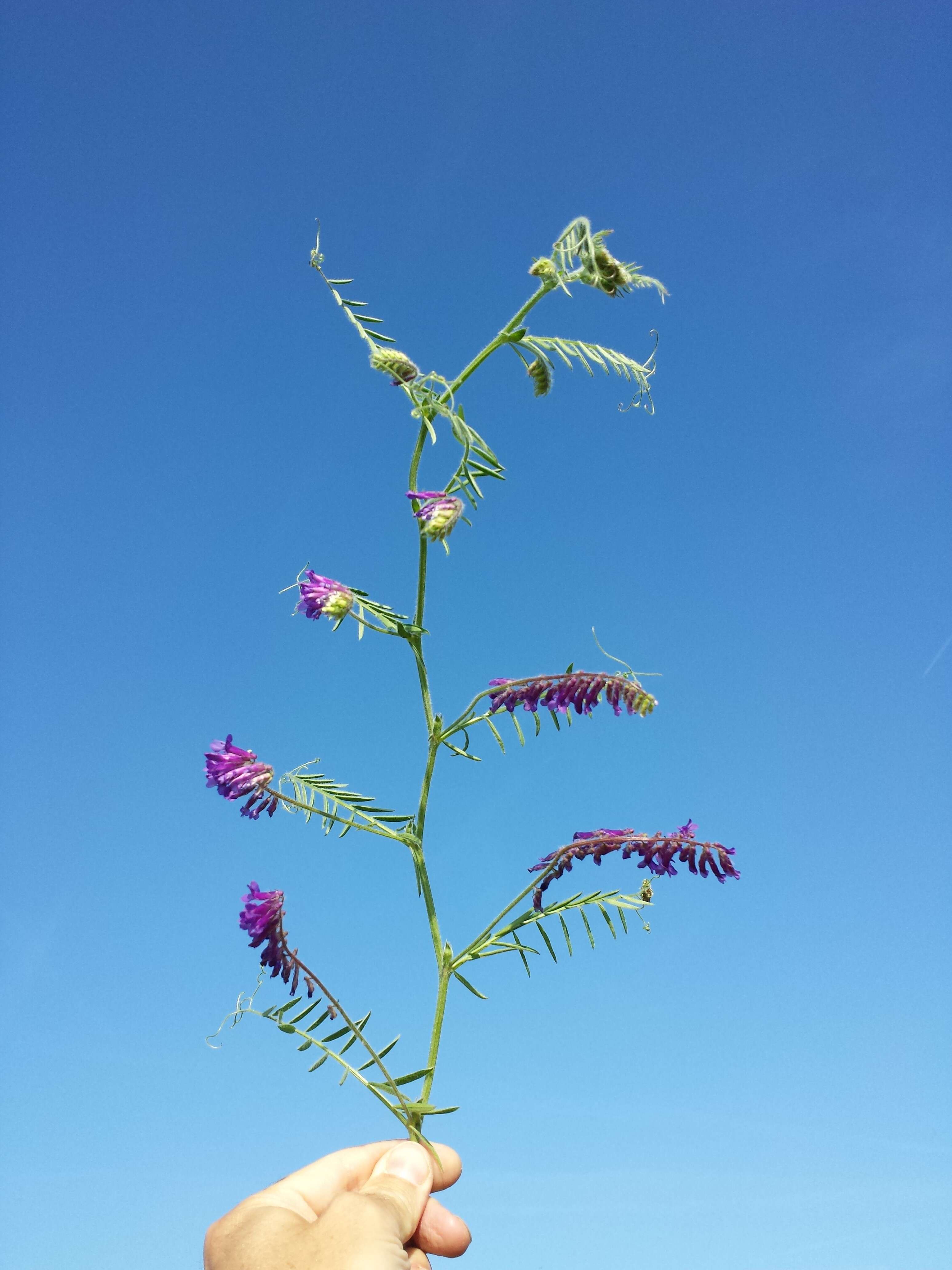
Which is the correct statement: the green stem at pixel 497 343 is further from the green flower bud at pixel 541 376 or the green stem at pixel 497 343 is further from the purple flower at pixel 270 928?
the purple flower at pixel 270 928

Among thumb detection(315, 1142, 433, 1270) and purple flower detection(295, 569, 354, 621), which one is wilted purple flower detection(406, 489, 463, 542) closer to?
purple flower detection(295, 569, 354, 621)

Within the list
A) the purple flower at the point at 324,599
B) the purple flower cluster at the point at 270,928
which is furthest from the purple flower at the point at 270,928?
the purple flower at the point at 324,599

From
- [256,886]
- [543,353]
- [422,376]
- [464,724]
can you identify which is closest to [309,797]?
[256,886]

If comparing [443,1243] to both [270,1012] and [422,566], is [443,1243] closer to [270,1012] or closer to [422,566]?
[270,1012]

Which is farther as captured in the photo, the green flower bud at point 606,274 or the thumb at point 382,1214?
the green flower bud at point 606,274

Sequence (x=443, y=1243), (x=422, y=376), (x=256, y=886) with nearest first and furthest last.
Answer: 1. (x=256, y=886)
2. (x=443, y=1243)
3. (x=422, y=376)

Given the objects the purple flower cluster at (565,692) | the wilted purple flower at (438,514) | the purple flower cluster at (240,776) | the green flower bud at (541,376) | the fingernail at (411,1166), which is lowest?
the fingernail at (411,1166)

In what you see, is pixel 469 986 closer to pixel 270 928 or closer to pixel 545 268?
pixel 270 928

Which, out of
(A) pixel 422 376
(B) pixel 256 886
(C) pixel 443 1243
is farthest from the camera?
(A) pixel 422 376
